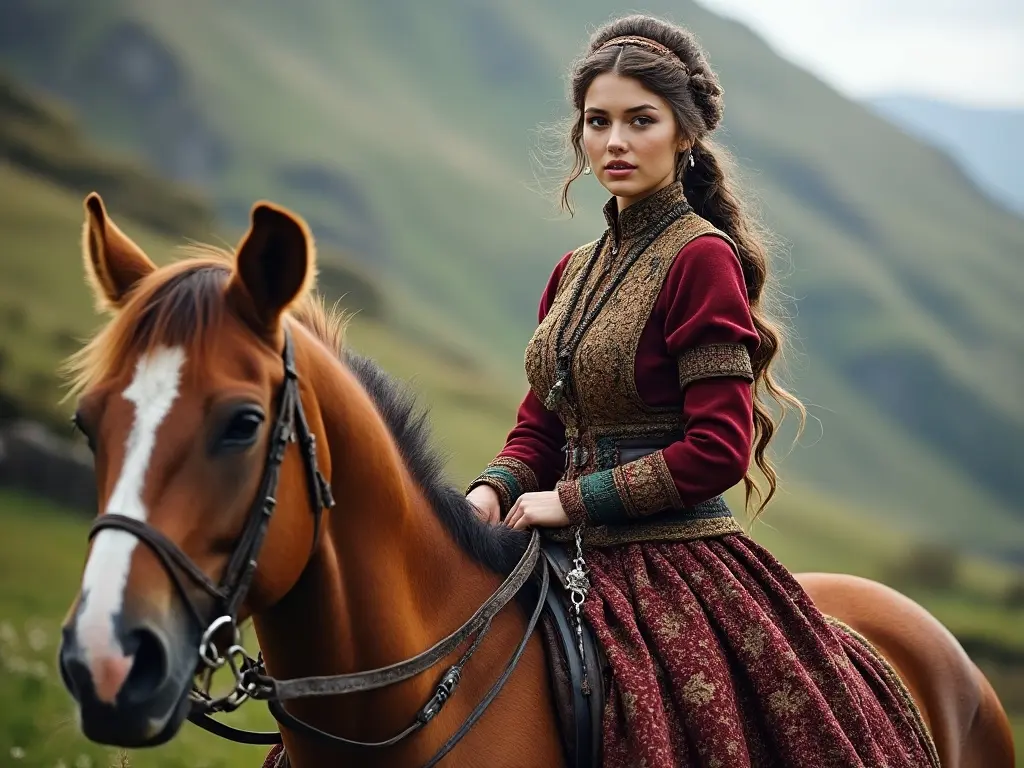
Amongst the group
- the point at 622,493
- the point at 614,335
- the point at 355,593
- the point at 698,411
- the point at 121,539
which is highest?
the point at 614,335

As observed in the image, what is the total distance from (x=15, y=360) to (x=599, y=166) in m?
18.2

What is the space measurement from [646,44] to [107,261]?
2053mm

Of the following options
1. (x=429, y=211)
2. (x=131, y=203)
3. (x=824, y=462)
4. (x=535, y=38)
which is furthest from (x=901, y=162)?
(x=131, y=203)

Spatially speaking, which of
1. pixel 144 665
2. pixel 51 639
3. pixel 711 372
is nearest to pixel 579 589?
pixel 711 372

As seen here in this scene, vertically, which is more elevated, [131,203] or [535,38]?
[535,38]

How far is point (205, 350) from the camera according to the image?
2.56 meters

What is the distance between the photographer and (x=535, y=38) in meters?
112

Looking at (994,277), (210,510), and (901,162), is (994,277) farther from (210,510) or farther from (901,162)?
(210,510)

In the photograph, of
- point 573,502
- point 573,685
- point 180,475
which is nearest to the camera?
point 180,475

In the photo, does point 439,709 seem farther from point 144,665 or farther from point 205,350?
point 205,350

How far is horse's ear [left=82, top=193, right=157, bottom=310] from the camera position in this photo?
2.86 metres

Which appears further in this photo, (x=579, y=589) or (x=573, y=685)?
(x=579, y=589)

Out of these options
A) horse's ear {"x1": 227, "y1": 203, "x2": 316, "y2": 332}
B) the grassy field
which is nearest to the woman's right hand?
horse's ear {"x1": 227, "y1": 203, "x2": 316, "y2": 332}

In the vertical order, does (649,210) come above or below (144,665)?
above
